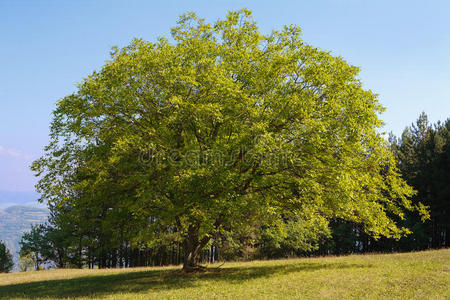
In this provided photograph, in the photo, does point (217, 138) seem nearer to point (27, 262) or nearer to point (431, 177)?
point (431, 177)

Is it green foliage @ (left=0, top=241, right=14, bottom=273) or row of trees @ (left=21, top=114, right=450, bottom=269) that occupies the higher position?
row of trees @ (left=21, top=114, right=450, bottom=269)

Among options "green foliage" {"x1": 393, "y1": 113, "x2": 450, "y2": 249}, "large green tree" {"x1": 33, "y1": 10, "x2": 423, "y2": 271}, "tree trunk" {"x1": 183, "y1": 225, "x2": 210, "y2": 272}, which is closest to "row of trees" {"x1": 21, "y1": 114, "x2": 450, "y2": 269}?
"green foliage" {"x1": 393, "y1": 113, "x2": 450, "y2": 249}

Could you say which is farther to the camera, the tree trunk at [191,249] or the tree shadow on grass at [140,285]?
the tree trunk at [191,249]

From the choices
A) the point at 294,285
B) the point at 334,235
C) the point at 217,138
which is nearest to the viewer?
the point at 294,285

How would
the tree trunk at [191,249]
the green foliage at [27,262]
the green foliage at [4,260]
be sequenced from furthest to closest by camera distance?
the green foliage at [4,260] < the green foliage at [27,262] < the tree trunk at [191,249]

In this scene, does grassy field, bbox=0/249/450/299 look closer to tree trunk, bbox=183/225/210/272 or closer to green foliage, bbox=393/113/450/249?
tree trunk, bbox=183/225/210/272

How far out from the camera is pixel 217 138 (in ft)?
67.3

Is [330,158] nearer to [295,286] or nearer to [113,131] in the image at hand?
[295,286]

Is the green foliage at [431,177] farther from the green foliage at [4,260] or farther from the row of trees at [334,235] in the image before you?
the green foliage at [4,260]

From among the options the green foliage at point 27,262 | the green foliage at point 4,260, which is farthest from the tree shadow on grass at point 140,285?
the green foliage at point 4,260

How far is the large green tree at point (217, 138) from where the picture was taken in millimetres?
18422

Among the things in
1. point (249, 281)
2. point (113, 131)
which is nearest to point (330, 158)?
point (249, 281)

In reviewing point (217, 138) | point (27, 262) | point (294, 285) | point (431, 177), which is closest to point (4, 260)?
point (27, 262)

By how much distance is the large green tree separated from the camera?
60.4ft
